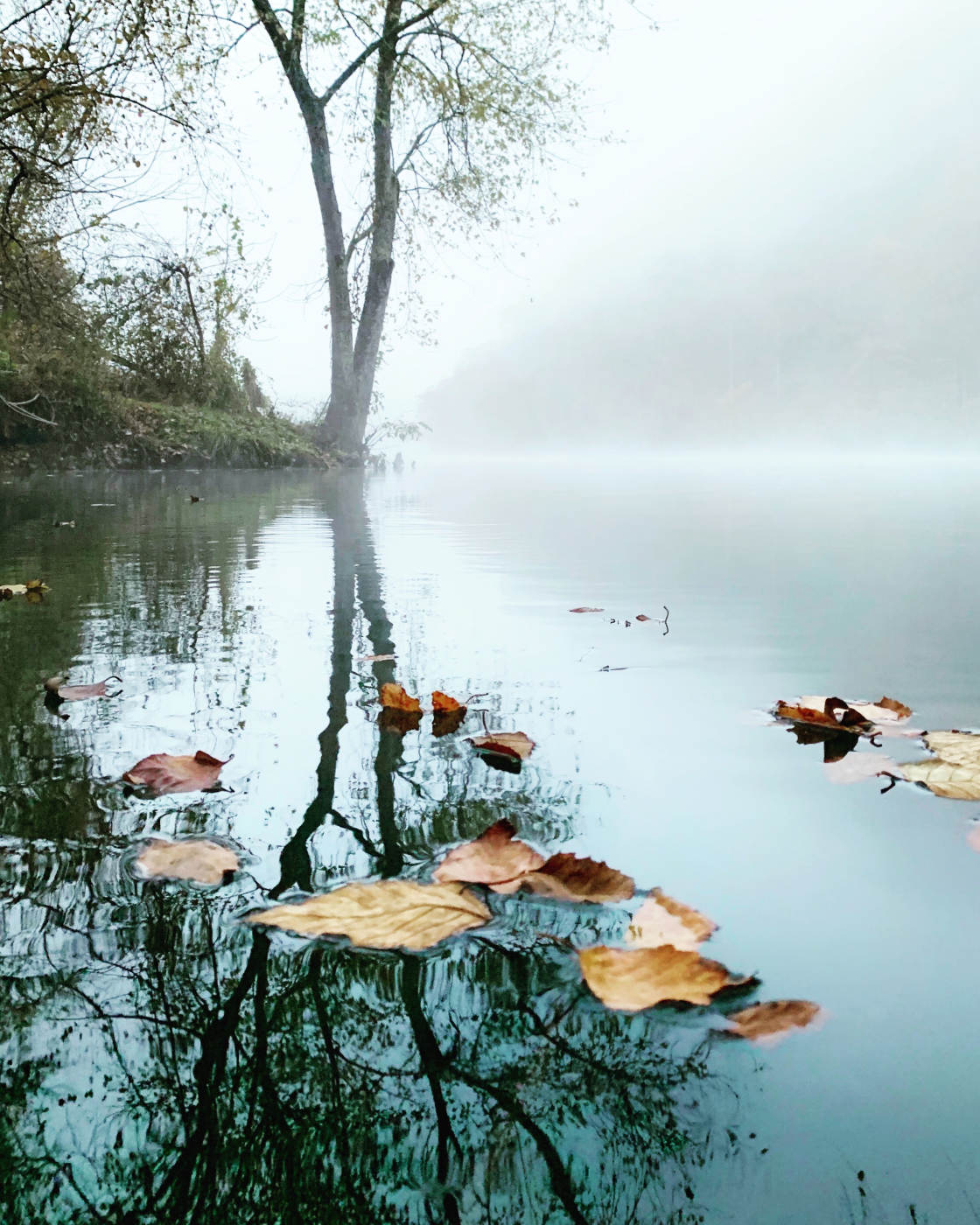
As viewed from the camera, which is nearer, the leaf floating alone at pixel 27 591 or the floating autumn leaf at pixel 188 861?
the floating autumn leaf at pixel 188 861

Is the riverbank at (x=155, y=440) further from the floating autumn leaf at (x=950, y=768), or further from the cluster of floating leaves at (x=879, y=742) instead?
the floating autumn leaf at (x=950, y=768)

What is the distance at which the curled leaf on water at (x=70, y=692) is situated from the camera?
6.06 feet

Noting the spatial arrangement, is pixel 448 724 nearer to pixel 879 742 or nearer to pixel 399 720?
pixel 399 720

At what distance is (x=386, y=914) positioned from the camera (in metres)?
0.99

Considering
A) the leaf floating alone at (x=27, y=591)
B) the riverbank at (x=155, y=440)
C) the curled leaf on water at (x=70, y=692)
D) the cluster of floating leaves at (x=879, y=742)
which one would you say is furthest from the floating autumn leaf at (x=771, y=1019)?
the riverbank at (x=155, y=440)

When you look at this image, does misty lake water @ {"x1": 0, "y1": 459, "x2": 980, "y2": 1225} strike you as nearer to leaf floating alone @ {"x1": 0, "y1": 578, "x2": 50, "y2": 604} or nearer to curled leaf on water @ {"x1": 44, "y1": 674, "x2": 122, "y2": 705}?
curled leaf on water @ {"x1": 44, "y1": 674, "x2": 122, "y2": 705}

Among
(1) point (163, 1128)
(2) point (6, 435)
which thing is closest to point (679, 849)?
(1) point (163, 1128)

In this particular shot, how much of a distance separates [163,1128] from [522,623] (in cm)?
218

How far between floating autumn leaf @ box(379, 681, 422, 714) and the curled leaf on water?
531mm

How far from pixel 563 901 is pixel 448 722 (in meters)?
0.74

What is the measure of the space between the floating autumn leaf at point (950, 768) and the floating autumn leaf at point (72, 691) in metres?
1.44

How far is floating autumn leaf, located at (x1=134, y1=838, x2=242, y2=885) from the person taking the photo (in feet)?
3.53

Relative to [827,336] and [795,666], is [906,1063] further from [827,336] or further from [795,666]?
[827,336]

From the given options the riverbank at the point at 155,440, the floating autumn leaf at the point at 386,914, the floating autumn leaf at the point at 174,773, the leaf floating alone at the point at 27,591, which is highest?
the riverbank at the point at 155,440
